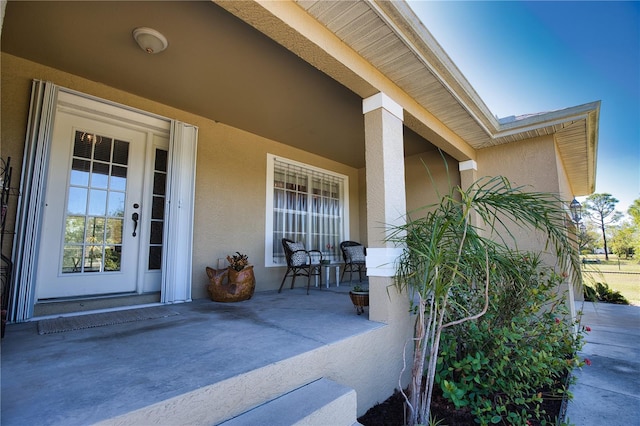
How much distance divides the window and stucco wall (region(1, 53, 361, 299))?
18cm

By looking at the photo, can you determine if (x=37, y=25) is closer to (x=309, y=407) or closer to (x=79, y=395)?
(x=79, y=395)

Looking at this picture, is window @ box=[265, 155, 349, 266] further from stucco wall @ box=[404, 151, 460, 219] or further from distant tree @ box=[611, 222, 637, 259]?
distant tree @ box=[611, 222, 637, 259]

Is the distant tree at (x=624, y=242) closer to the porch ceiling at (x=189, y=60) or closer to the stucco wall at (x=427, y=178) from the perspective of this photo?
the stucco wall at (x=427, y=178)

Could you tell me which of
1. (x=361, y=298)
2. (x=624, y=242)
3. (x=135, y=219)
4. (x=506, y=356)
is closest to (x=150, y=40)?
(x=135, y=219)

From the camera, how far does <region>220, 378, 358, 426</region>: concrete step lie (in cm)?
135

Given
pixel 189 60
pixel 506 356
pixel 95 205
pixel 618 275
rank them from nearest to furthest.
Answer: pixel 506 356 < pixel 189 60 < pixel 95 205 < pixel 618 275

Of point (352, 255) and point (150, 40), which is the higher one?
point (150, 40)

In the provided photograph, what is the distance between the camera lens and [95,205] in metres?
3.32

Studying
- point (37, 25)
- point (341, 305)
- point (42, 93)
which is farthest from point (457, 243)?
point (42, 93)

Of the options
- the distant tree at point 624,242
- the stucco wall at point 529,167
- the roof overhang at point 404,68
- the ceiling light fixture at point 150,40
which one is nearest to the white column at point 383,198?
the roof overhang at point 404,68

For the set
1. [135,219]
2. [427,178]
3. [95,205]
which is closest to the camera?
[95,205]

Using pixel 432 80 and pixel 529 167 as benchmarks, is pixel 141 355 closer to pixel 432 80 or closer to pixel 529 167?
pixel 432 80

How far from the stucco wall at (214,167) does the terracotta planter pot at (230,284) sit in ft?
1.05

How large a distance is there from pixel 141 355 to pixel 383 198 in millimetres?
2063
